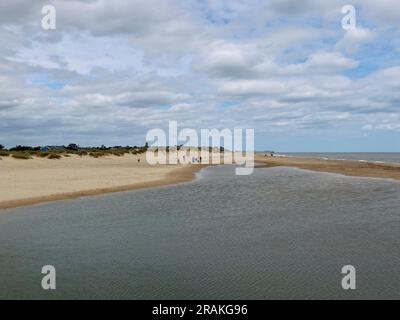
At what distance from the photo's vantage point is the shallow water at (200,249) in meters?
9.88

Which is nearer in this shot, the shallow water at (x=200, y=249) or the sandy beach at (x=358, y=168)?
the shallow water at (x=200, y=249)

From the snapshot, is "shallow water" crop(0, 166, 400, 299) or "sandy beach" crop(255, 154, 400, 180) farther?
"sandy beach" crop(255, 154, 400, 180)

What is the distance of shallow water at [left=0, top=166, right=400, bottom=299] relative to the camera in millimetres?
9883

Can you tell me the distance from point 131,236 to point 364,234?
27.9 feet

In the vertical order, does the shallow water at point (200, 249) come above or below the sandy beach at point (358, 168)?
below

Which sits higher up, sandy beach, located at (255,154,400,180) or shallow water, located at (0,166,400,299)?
sandy beach, located at (255,154,400,180)

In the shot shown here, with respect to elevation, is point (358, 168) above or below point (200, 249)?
above

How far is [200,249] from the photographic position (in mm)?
13352

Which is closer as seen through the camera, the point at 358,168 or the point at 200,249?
the point at 200,249

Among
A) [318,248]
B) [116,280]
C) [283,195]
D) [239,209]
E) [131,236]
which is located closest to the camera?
[116,280]
